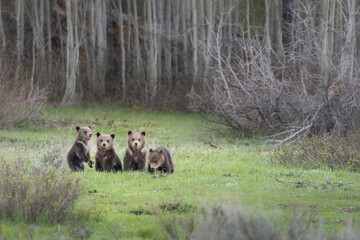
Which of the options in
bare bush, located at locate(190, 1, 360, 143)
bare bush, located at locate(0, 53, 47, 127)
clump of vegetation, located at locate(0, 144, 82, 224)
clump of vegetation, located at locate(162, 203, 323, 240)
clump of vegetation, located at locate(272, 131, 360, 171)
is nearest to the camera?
clump of vegetation, located at locate(162, 203, 323, 240)

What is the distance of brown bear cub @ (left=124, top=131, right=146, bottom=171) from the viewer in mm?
11055

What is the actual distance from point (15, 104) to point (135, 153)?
10.6m

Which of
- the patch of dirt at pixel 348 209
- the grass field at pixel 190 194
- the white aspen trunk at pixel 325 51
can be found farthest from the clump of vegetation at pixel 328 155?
the white aspen trunk at pixel 325 51

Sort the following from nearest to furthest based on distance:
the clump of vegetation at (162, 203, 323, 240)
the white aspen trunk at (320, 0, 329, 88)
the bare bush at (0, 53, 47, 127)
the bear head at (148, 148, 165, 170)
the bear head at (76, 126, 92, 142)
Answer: the clump of vegetation at (162, 203, 323, 240), the bear head at (148, 148, 165, 170), the bear head at (76, 126, 92, 142), the white aspen trunk at (320, 0, 329, 88), the bare bush at (0, 53, 47, 127)

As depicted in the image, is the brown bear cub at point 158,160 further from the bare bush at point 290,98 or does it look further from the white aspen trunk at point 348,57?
the white aspen trunk at point 348,57

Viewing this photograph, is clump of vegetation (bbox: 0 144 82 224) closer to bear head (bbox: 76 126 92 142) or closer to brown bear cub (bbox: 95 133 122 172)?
brown bear cub (bbox: 95 133 122 172)

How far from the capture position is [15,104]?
2050 cm

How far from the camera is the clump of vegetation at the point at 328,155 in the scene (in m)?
12.5

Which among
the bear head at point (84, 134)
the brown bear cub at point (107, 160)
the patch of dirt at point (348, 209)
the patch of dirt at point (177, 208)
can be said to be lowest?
the patch of dirt at point (348, 209)

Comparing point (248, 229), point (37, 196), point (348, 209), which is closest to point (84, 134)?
point (37, 196)

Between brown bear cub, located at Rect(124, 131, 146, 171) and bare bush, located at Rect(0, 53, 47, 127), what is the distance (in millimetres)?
9125

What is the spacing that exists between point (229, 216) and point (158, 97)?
84.5ft

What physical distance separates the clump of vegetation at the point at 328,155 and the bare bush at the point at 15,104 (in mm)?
10499

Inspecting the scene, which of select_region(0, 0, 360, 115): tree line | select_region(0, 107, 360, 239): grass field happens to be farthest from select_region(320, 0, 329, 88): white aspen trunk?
select_region(0, 0, 360, 115): tree line
